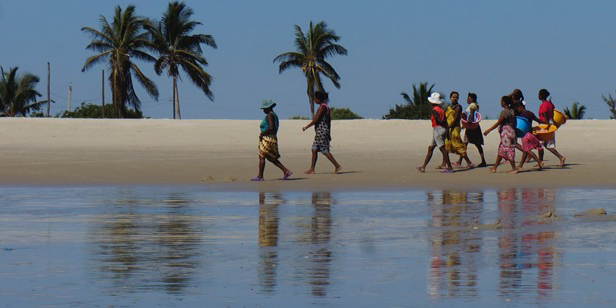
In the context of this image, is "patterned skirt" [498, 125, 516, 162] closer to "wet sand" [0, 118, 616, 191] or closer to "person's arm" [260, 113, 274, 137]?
"wet sand" [0, 118, 616, 191]

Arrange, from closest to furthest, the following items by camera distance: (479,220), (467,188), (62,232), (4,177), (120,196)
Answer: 1. (62,232)
2. (479,220)
3. (120,196)
4. (467,188)
5. (4,177)

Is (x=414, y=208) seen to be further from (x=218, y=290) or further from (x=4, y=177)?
(x=4, y=177)

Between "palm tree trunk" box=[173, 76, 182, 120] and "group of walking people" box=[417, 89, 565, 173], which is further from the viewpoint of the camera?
"palm tree trunk" box=[173, 76, 182, 120]

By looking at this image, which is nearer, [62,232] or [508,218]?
[62,232]

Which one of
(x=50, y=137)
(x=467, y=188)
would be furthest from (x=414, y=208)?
(x=50, y=137)

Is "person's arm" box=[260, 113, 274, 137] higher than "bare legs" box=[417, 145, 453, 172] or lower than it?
higher

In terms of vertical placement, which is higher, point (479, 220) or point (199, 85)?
point (199, 85)

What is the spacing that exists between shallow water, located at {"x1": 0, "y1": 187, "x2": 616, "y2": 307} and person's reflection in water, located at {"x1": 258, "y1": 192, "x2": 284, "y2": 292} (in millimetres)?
13

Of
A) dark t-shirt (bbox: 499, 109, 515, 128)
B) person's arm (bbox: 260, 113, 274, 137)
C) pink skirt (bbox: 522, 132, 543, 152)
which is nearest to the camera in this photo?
person's arm (bbox: 260, 113, 274, 137)

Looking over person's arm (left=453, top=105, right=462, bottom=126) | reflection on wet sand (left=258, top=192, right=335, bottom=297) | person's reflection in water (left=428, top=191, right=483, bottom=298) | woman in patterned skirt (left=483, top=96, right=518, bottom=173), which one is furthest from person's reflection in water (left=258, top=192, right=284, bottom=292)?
person's arm (left=453, top=105, right=462, bottom=126)

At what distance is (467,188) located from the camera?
17562 mm

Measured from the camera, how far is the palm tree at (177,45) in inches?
3009

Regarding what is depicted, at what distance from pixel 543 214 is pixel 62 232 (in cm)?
484

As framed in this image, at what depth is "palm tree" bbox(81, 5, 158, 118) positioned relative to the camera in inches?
2928
